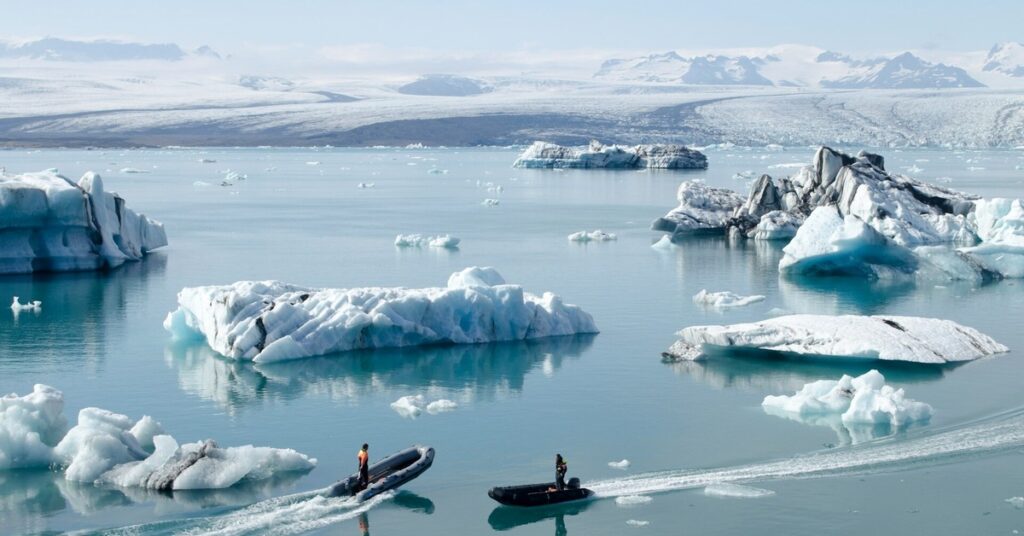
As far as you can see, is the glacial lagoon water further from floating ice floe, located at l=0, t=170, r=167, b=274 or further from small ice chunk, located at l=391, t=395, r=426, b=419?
floating ice floe, located at l=0, t=170, r=167, b=274

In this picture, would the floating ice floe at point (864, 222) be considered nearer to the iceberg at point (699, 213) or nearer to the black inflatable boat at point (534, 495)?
the iceberg at point (699, 213)

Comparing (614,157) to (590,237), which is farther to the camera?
(614,157)

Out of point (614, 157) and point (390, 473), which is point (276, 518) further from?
point (614, 157)

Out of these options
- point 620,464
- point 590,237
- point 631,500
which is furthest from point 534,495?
point 590,237

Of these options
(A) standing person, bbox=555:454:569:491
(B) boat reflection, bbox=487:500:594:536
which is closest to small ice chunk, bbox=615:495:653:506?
(B) boat reflection, bbox=487:500:594:536

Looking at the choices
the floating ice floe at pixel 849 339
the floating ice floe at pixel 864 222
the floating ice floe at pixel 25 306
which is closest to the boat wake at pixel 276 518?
the floating ice floe at pixel 849 339
